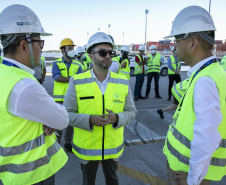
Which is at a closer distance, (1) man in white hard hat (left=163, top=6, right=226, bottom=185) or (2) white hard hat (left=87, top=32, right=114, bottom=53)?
(1) man in white hard hat (left=163, top=6, right=226, bottom=185)

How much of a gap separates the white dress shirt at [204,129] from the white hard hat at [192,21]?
0.56m

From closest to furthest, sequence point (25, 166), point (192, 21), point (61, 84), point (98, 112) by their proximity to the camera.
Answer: point (25, 166)
point (192, 21)
point (98, 112)
point (61, 84)

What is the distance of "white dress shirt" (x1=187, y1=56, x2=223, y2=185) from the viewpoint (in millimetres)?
1356

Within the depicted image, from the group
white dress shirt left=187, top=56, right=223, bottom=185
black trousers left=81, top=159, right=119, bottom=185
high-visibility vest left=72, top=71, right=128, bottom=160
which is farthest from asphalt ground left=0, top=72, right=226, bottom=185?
white dress shirt left=187, top=56, right=223, bottom=185

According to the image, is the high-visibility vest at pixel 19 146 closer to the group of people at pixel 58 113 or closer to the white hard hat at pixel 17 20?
the group of people at pixel 58 113

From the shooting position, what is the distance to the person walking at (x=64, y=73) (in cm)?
419

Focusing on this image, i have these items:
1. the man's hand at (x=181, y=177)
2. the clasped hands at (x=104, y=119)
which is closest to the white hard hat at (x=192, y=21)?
the clasped hands at (x=104, y=119)

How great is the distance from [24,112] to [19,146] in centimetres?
28

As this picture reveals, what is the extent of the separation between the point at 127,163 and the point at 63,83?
2.20 m

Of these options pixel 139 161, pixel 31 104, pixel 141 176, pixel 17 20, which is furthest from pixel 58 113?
pixel 139 161

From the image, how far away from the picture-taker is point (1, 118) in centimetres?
141

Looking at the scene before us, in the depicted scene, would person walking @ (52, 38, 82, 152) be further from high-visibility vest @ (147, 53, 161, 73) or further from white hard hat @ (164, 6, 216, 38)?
high-visibility vest @ (147, 53, 161, 73)

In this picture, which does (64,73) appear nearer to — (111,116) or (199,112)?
(111,116)

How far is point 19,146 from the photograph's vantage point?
144 centimetres
